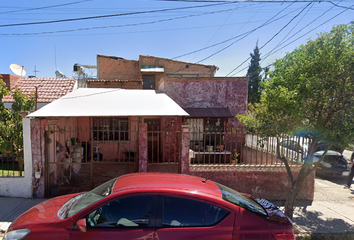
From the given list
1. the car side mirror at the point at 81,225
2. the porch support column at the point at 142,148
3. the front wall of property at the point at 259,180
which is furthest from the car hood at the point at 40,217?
the front wall of property at the point at 259,180

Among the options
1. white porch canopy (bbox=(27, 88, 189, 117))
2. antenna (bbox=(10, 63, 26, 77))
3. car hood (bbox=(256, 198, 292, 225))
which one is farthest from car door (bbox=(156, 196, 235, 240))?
antenna (bbox=(10, 63, 26, 77))

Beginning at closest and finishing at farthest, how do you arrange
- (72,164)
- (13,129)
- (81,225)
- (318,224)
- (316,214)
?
1. (81,225)
2. (318,224)
3. (316,214)
4. (13,129)
5. (72,164)

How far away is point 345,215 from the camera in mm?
5023

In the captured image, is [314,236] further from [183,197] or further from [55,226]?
[55,226]

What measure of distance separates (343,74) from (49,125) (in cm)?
747

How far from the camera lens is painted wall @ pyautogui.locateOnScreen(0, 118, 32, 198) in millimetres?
5367

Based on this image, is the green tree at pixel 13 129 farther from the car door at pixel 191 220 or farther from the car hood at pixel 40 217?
the car door at pixel 191 220

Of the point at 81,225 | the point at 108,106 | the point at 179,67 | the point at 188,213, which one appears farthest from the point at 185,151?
the point at 179,67

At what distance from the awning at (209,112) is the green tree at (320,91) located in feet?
16.3

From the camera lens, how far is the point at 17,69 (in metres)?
8.73

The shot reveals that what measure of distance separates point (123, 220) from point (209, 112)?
25.2 feet

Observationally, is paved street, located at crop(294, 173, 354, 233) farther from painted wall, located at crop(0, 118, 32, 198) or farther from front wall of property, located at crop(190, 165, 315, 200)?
painted wall, located at crop(0, 118, 32, 198)

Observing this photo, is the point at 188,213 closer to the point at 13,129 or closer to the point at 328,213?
the point at 328,213

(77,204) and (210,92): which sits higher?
(210,92)
